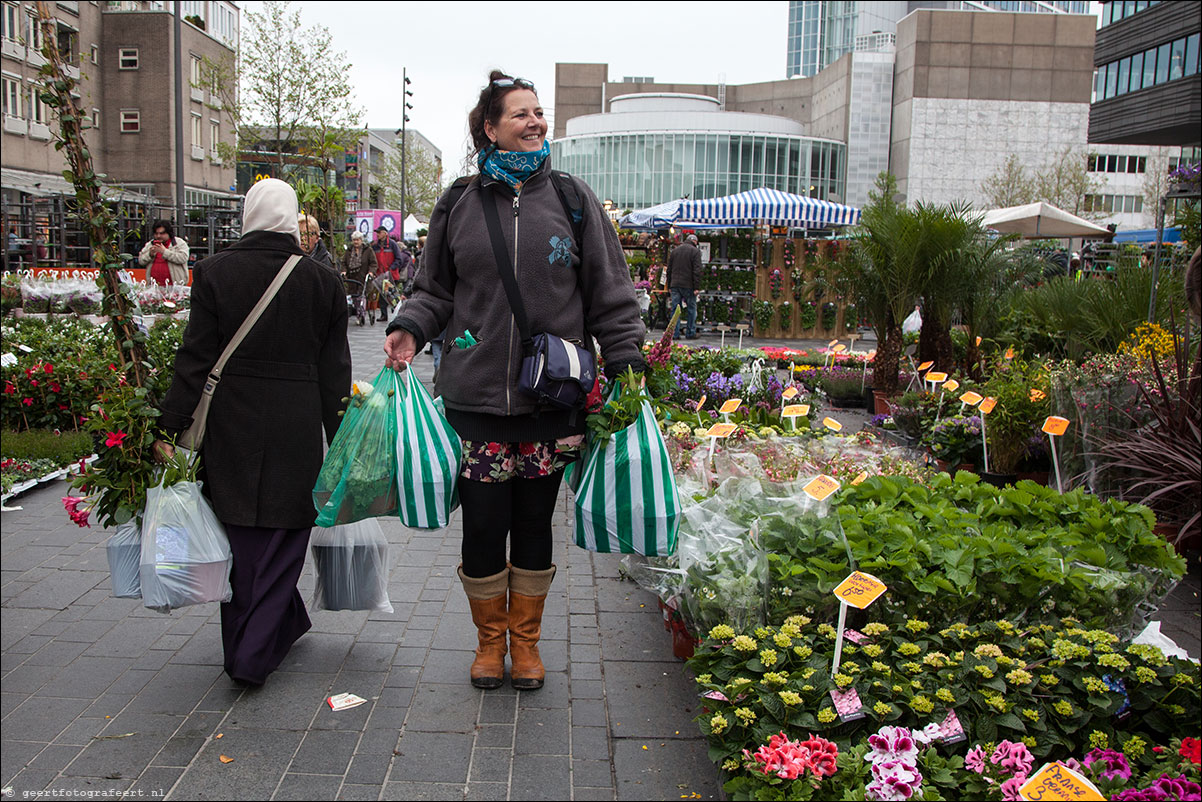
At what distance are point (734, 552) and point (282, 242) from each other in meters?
2.00

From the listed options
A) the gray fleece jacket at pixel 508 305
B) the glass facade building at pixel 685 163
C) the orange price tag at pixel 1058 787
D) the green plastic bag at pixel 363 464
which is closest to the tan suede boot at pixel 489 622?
the green plastic bag at pixel 363 464

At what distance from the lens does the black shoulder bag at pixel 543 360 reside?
3105 mm

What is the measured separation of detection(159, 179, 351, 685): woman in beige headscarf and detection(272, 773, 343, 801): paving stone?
0.64 metres

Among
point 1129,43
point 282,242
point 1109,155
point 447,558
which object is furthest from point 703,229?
point 1109,155

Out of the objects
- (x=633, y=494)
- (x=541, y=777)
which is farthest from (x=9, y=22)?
(x=541, y=777)

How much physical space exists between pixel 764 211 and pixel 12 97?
30.2m

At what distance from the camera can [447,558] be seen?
17.1 ft

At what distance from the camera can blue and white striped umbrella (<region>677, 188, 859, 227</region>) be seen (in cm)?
1967

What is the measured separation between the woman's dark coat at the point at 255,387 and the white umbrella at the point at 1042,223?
15271 millimetres

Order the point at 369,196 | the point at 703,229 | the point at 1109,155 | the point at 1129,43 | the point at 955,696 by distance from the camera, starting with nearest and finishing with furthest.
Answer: the point at 955,696
the point at 703,229
the point at 1129,43
the point at 369,196
the point at 1109,155

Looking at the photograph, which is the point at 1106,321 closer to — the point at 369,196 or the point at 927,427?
the point at 927,427

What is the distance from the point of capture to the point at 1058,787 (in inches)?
87.4

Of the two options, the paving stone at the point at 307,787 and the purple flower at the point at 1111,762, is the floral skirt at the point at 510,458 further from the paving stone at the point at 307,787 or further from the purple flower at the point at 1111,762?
the purple flower at the point at 1111,762

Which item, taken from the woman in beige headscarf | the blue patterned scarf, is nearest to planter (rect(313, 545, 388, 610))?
the woman in beige headscarf
